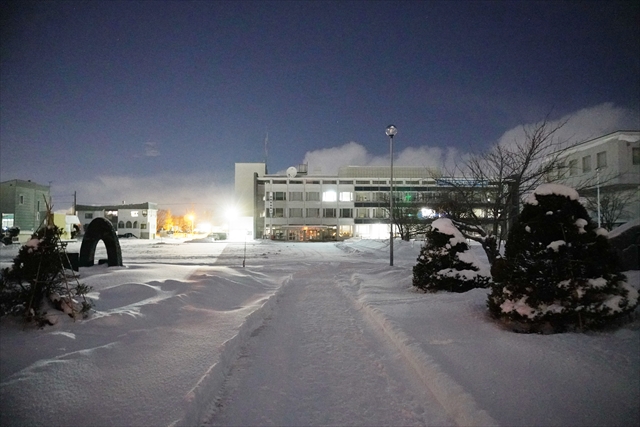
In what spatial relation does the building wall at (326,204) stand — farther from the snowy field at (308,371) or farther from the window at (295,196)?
the snowy field at (308,371)

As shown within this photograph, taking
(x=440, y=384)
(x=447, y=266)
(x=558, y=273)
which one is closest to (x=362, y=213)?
(x=447, y=266)

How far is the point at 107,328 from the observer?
5895mm

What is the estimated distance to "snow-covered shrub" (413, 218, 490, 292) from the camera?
1016cm

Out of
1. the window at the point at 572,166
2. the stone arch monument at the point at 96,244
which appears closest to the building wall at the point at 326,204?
the window at the point at 572,166

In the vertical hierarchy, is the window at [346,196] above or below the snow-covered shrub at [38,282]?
above

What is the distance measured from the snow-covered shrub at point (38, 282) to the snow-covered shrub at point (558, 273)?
7.96 meters

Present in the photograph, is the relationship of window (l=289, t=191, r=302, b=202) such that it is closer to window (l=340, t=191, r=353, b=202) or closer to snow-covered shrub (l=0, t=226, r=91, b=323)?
window (l=340, t=191, r=353, b=202)

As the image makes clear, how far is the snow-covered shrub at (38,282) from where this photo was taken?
18.6ft

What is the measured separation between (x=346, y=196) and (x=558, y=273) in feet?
220

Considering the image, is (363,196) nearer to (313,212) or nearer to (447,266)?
(313,212)

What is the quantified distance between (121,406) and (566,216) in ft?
24.0

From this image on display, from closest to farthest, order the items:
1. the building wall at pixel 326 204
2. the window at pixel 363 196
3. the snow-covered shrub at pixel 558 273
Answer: the snow-covered shrub at pixel 558 273
the building wall at pixel 326 204
the window at pixel 363 196

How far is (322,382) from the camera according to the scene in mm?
4645

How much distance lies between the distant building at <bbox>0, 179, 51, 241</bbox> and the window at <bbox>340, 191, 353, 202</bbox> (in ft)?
167
